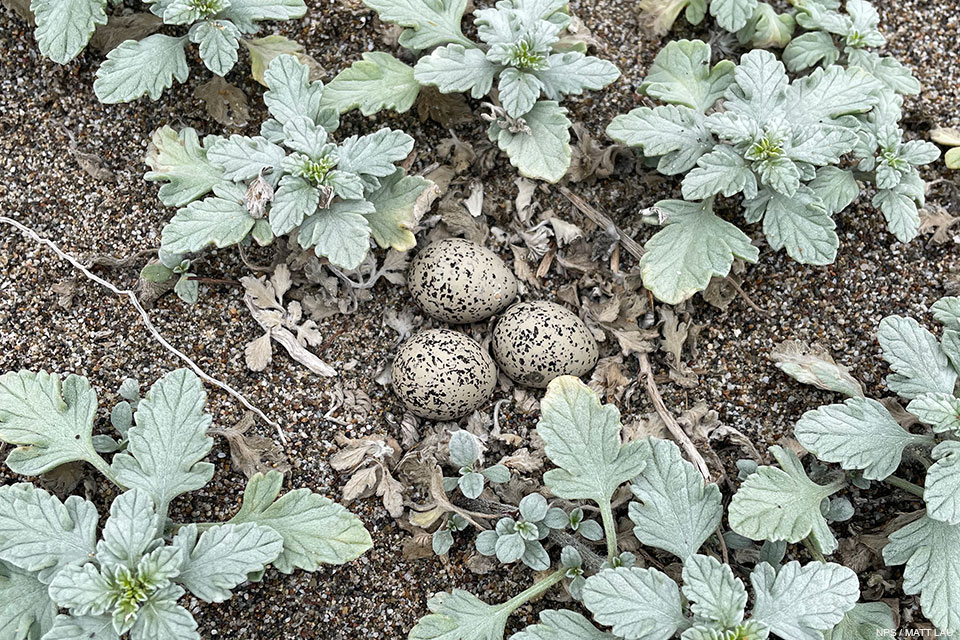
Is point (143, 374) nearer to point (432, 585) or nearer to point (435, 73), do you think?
point (432, 585)

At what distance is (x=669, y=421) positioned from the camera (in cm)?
241

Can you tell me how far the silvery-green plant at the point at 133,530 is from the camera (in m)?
1.92

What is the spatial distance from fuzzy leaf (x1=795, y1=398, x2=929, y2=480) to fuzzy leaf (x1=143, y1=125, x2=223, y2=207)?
1.77 metres

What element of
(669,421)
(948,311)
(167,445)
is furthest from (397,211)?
(948,311)

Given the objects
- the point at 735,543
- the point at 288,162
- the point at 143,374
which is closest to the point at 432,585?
the point at 735,543

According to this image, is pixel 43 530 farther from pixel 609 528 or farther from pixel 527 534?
pixel 609 528

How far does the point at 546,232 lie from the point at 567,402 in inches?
25.2

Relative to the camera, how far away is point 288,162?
2.27m

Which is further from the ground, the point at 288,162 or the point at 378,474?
the point at 288,162

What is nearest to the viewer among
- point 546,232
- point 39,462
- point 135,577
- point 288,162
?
point 135,577

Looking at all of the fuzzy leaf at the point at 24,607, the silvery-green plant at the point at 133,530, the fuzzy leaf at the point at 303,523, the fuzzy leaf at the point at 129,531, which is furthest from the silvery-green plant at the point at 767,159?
the fuzzy leaf at the point at 24,607

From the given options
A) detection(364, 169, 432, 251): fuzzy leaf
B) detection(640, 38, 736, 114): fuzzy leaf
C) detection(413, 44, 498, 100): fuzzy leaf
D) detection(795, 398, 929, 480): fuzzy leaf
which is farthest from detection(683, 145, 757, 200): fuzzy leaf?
detection(364, 169, 432, 251): fuzzy leaf

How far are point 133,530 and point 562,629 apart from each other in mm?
1060

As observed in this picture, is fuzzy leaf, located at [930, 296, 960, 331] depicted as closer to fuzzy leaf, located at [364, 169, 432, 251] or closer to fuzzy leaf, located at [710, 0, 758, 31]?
fuzzy leaf, located at [710, 0, 758, 31]
